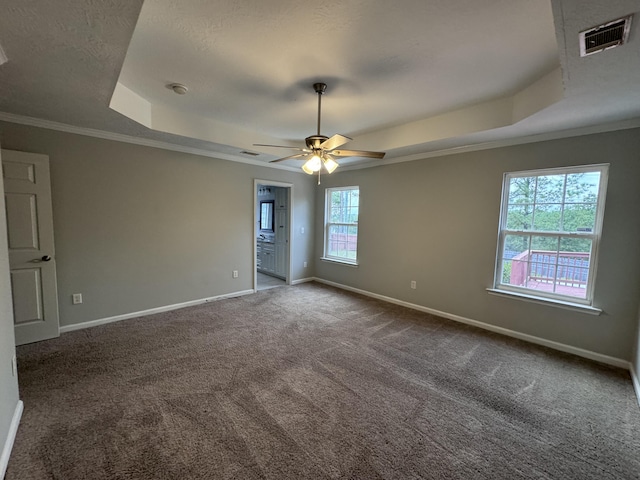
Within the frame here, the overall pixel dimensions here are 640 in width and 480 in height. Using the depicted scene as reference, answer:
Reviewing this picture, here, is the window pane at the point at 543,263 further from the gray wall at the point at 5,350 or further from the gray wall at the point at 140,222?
the gray wall at the point at 5,350

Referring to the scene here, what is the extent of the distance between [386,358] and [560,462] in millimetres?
1403

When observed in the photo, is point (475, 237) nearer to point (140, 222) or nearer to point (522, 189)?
point (522, 189)

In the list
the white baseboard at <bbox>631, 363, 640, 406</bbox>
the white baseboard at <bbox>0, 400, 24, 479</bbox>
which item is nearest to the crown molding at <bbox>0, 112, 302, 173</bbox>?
the white baseboard at <bbox>0, 400, 24, 479</bbox>

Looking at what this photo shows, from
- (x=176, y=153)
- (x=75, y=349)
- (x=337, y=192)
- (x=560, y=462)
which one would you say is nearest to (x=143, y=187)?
(x=176, y=153)

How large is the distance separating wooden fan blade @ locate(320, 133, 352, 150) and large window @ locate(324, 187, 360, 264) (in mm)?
2564

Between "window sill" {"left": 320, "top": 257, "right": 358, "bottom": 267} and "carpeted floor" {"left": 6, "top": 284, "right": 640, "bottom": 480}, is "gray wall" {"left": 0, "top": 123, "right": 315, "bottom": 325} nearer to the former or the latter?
"carpeted floor" {"left": 6, "top": 284, "right": 640, "bottom": 480}

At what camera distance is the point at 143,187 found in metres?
3.68

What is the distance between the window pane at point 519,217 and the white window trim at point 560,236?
0.15 ft

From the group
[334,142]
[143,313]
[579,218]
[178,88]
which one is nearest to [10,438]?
[143,313]

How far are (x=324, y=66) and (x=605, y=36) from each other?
5.69 ft

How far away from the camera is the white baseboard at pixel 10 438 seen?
1.49 meters

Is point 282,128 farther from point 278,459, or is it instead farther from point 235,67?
point 278,459

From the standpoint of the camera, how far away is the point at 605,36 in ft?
4.60

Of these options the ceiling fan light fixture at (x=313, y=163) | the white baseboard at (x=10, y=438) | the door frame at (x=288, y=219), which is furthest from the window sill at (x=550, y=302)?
the white baseboard at (x=10, y=438)
